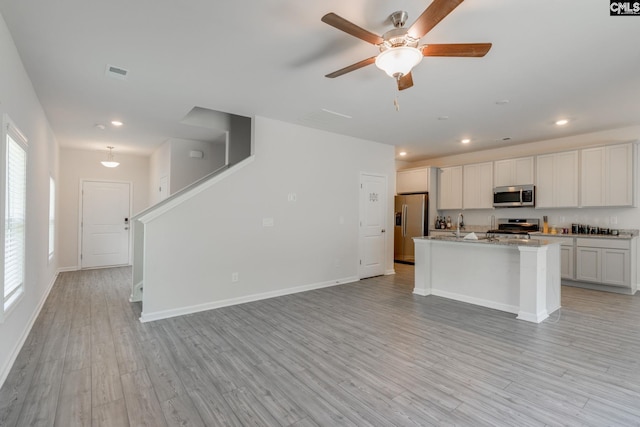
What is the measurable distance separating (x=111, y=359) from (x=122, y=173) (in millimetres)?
5888

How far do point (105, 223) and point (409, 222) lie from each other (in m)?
7.25

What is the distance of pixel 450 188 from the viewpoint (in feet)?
23.5

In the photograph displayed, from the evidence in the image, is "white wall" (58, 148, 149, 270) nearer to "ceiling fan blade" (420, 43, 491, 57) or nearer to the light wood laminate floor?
the light wood laminate floor

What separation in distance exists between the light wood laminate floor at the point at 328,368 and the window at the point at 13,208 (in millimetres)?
632

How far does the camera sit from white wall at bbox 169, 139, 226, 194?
595 centimetres

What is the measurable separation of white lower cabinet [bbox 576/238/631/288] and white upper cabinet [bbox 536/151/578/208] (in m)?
0.77

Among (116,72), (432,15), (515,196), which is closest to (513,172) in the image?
(515,196)

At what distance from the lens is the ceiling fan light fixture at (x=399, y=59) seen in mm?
2111

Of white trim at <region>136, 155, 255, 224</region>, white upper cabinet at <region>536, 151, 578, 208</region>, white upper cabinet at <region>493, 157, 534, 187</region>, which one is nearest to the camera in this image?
white trim at <region>136, 155, 255, 224</region>

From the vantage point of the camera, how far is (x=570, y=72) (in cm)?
305

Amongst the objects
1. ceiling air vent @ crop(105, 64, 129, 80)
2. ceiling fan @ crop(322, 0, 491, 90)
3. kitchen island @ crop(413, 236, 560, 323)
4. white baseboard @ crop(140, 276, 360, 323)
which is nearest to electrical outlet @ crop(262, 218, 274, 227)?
white baseboard @ crop(140, 276, 360, 323)

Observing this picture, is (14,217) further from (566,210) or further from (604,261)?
(566,210)

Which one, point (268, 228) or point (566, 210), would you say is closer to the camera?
point (268, 228)

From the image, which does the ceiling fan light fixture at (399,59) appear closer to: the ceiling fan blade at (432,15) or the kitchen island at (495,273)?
the ceiling fan blade at (432,15)
